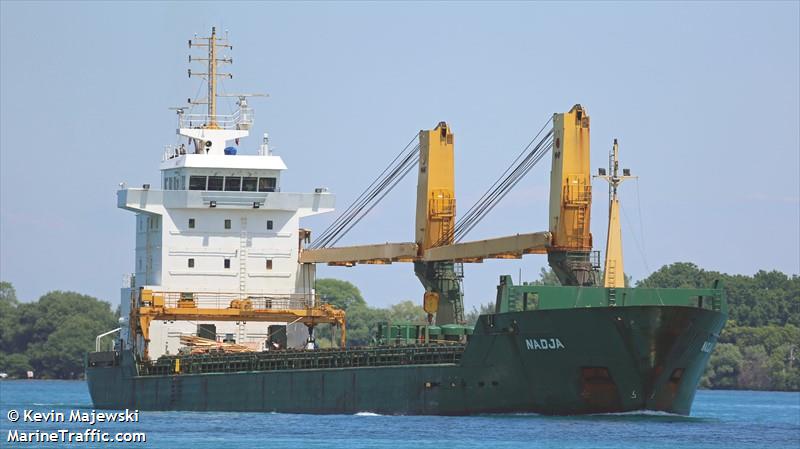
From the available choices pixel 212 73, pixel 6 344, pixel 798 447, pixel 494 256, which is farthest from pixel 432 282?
pixel 6 344

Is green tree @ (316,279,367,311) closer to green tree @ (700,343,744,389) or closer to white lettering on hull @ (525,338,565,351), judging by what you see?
green tree @ (700,343,744,389)

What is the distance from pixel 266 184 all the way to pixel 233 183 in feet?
3.50

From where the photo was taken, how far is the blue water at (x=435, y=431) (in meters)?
41.9

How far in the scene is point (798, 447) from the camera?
4366 cm

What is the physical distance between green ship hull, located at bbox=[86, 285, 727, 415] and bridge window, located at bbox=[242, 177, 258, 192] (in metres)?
7.91

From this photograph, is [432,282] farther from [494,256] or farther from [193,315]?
[193,315]

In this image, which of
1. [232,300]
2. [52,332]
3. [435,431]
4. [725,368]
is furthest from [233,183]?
[52,332]

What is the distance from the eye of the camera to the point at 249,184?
59.7 meters

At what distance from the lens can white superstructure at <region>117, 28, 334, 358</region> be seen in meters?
58.7

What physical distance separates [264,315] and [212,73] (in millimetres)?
9344

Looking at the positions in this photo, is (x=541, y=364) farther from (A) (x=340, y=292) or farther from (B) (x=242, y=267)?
(A) (x=340, y=292)

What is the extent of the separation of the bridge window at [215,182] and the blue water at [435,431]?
8661 millimetres

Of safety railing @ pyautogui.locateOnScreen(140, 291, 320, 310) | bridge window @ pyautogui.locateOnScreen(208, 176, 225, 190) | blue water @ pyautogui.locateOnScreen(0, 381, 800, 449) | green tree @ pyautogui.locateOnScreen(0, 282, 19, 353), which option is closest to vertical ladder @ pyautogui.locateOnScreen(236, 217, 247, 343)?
safety railing @ pyautogui.locateOnScreen(140, 291, 320, 310)

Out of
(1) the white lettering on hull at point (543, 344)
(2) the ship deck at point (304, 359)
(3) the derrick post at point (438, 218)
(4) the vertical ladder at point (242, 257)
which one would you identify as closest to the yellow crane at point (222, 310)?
(4) the vertical ladder at point (242, 257)
